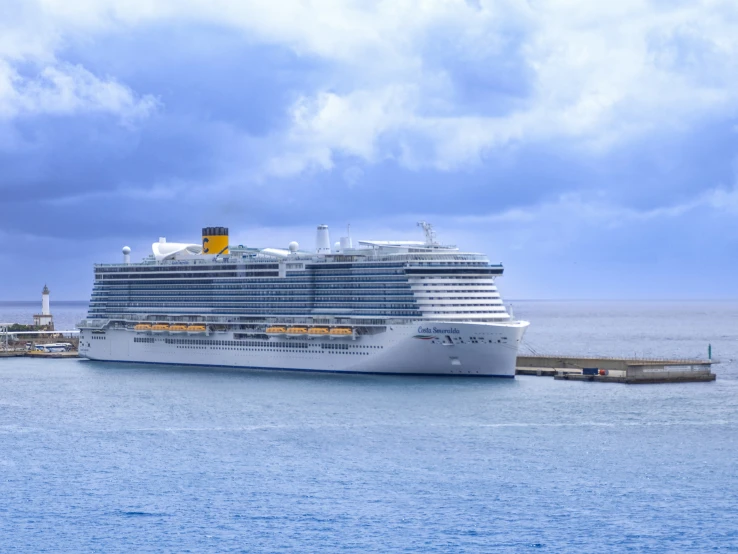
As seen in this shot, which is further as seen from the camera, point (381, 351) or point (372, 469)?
point (381, 351)

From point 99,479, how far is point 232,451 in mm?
6069

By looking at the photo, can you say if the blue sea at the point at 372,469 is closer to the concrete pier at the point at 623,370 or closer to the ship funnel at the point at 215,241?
the concrete pier at the point at 623,370

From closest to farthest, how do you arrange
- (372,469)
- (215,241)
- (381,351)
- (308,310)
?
(372,469)
(381,351)
(308,310)
(215,241)

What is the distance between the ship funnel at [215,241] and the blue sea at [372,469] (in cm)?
2220

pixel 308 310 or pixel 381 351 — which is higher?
pixel 308 310

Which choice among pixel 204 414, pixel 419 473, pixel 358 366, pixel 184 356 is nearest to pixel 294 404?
pixel 204 414

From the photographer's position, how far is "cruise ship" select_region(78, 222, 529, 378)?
66.6 metres

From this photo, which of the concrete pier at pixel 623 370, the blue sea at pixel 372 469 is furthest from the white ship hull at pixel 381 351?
the concrete pier at pixel 623 370

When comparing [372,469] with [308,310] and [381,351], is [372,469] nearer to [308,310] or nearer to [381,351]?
[381,351]

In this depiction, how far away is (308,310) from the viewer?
243 ft

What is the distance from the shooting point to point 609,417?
5356 cm

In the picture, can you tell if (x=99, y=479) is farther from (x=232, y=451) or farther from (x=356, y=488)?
(x=356, y=488)

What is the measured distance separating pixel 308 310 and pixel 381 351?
784 centimetres

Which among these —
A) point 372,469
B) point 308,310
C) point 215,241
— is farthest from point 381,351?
point 372,469
